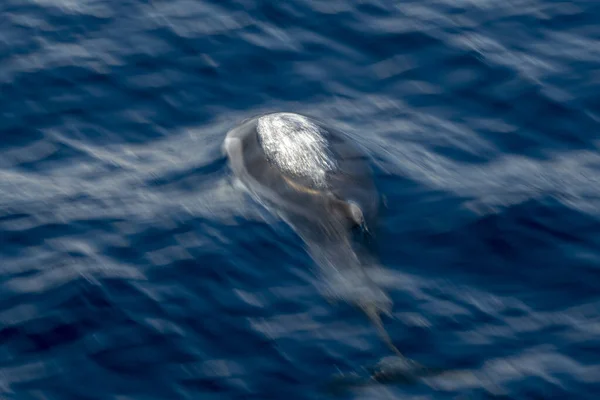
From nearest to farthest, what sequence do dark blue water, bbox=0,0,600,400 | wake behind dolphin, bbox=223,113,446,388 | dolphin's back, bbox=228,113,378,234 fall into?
1. dark blue water, bbox=0,0,600,400
2. wake behind dolphin, bbox=223,113,446,388
3. dolphin's back, bbox=228,113,378,234

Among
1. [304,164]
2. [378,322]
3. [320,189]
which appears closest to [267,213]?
[320,189]

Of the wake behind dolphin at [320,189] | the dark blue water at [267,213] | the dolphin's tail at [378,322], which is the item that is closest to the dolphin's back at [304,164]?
the wake behind dolphin at [320,189]

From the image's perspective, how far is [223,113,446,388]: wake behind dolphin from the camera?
11.4 meters

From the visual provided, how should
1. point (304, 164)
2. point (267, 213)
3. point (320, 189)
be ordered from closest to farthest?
point (267, 213) < point (320, 189) < point (304, 164)

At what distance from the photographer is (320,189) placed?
12633 millimetres

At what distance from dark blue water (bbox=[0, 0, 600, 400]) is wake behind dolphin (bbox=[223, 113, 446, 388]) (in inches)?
7.7

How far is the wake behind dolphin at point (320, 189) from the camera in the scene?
11.4 metres

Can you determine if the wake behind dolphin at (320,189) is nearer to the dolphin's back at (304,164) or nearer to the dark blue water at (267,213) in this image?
the dolphin's back at (304,164)

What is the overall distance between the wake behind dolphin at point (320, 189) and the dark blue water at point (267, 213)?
0.64 ft

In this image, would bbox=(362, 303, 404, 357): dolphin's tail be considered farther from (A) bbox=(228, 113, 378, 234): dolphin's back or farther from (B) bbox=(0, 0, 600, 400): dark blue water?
(A) bbox=(228, 113, 378, 234): dolphin's back

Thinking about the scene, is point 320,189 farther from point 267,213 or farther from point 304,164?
point 267,213

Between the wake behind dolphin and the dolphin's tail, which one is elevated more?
the wake behind dolphin

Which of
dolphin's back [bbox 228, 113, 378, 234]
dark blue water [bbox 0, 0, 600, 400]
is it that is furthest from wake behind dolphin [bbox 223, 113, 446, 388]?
dark blue water [bbox 0, 0, 600, 400]

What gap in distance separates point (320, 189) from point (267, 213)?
686 millimetres
